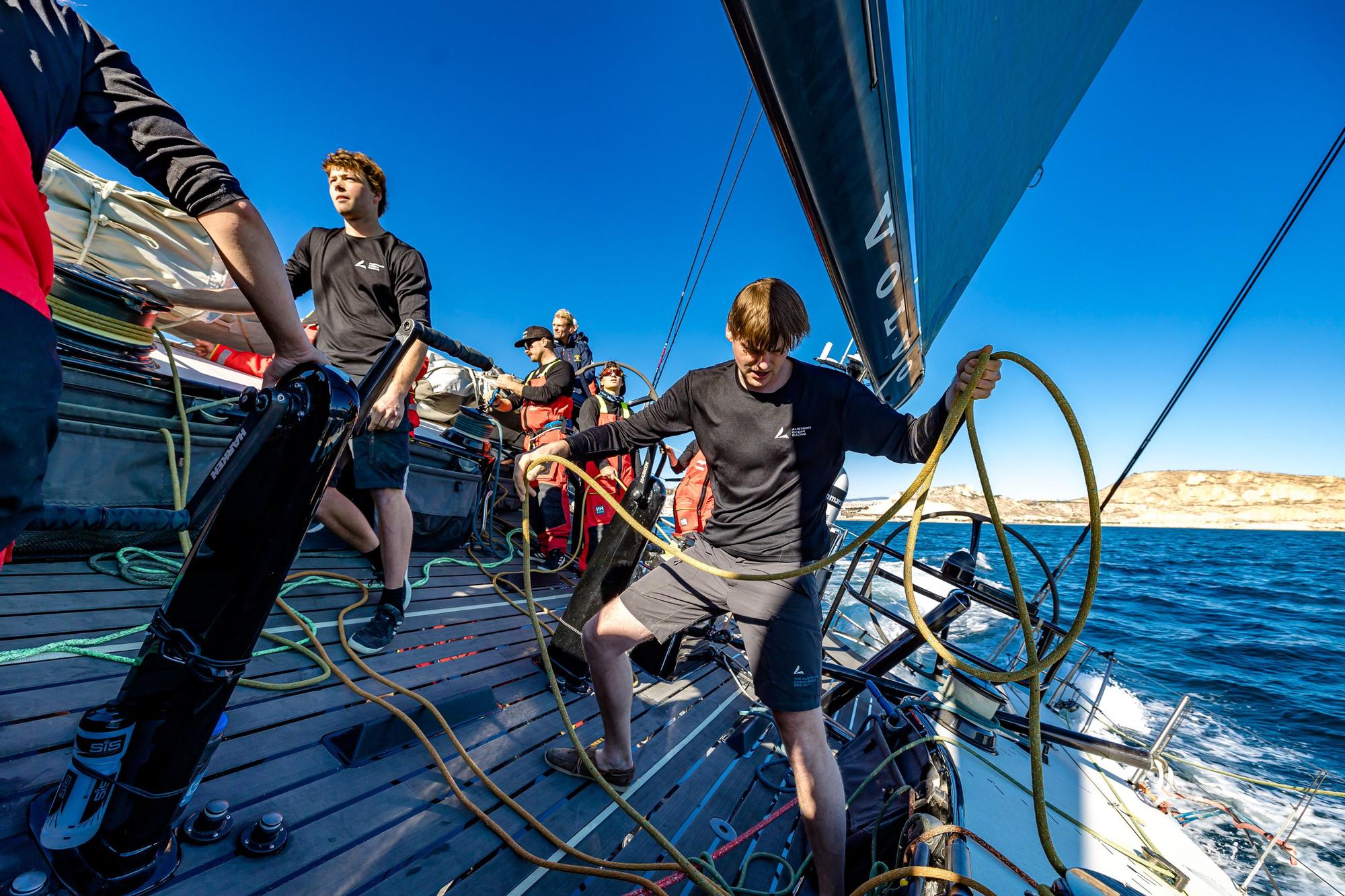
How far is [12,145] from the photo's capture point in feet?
2.02

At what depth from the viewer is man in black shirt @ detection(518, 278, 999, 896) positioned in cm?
156

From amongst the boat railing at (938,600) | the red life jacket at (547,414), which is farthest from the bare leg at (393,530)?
the red life jacket at (547,414)

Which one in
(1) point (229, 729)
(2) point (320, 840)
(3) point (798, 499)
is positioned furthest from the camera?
(3) point (798, 499)

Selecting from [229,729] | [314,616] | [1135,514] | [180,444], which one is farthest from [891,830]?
[1135,514]

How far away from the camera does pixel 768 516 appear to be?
5.81ft

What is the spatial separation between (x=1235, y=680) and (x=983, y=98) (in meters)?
13.5

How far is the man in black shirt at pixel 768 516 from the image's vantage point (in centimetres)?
156

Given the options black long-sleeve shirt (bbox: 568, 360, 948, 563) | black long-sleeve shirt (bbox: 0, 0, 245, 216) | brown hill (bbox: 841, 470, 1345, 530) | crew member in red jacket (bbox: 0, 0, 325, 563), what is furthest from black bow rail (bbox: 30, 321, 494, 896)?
brown hill (bbox: 841, 470, 1345, 530)

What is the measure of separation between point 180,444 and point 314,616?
1.16m

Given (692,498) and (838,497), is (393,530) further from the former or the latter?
(692,498)

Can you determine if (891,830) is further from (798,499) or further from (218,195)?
(218,195)

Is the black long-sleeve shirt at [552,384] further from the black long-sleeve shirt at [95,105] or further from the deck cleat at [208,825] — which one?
the black long-sleeve shirt at [95,105]

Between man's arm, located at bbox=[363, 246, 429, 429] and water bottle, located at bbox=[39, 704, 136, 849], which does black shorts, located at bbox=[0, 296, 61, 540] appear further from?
man's arm, located at bbox=[363, 246, 429, 429]

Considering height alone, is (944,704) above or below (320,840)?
above
